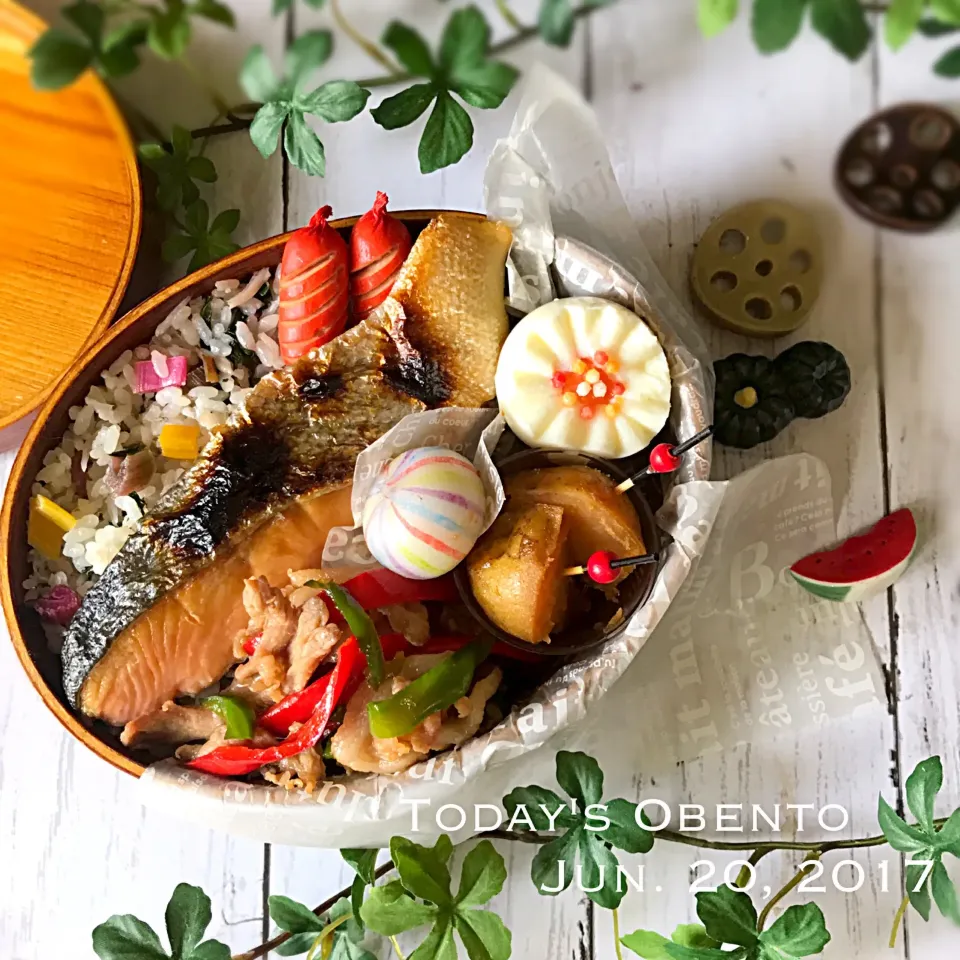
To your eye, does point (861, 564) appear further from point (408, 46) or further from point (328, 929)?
point (408, 46)

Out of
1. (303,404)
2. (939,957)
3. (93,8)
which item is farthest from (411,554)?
(939,957)

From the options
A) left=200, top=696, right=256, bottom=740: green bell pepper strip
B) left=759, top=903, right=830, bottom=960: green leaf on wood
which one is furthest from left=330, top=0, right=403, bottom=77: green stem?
left=759, top=903, right=830, bottom=960: green leaf on wood

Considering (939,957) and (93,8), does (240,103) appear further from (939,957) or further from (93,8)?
(939,957)

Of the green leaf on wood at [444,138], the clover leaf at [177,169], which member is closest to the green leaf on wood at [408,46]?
the clover leaf at [177,169]

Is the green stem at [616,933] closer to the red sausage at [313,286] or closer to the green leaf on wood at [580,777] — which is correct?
the green leaf on wood at [580,777]

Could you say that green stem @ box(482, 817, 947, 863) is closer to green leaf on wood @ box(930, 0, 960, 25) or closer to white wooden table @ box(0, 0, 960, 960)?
white wooden table @ box(0, 0, 960, 960)
